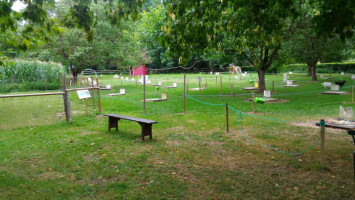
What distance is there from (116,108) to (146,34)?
281 inches

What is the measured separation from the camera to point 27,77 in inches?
968

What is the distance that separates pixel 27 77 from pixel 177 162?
2309cm

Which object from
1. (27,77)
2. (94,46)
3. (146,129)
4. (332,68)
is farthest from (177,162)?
(332,68)

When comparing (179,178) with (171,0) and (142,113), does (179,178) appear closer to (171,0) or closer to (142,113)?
(171,0)

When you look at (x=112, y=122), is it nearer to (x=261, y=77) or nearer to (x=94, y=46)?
(x=261, y=77)

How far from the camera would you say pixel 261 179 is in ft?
16.9

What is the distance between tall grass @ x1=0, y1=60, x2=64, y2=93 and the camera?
2273 cm

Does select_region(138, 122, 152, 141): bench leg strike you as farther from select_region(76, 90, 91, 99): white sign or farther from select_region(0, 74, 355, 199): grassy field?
select_region(76, 90, 91, 99): white sign

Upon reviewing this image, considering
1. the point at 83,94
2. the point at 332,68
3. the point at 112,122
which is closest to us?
the point at 112,122

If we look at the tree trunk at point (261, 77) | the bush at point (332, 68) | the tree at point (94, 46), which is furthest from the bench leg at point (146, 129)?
the bush at point (332, 68)

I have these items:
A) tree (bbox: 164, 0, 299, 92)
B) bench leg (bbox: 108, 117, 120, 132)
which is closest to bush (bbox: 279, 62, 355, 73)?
tree (bbox: 164, 0, 299, 92)

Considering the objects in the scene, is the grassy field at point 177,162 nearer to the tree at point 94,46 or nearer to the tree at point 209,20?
the tree at point 209,20

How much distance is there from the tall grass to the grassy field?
14.3 m

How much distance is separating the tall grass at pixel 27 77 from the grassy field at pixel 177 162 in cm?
1429
